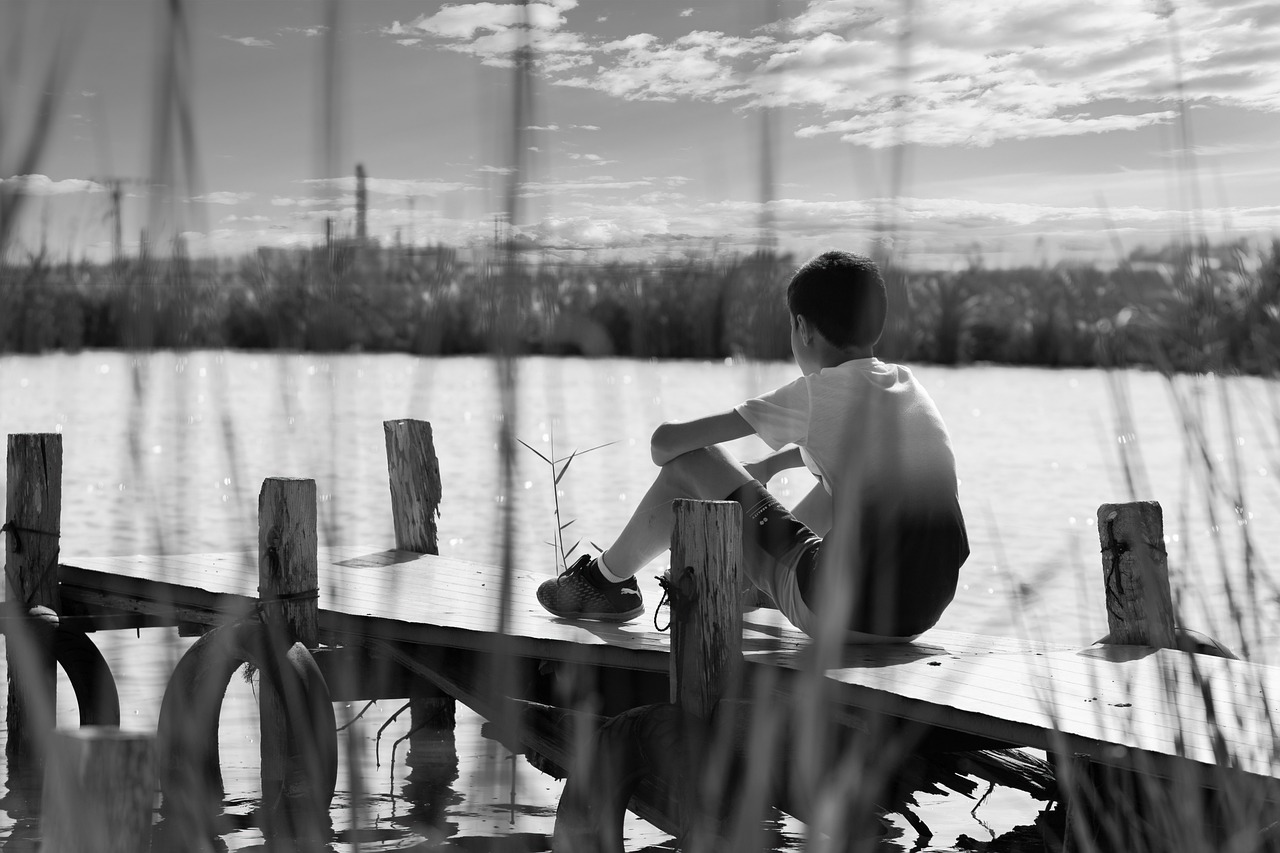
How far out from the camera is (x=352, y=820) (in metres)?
0.94

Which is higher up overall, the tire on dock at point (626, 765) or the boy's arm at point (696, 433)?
the boy's arm at point (696, 433)

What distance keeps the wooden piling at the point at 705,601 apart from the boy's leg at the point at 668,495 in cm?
23

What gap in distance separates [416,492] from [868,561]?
286 cm

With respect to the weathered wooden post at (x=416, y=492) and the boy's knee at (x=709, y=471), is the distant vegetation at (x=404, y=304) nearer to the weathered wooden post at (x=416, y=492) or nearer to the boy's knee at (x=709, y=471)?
the boy's knee at (x=709, y=471)

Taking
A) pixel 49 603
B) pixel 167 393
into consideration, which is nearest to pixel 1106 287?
pixel 167 393

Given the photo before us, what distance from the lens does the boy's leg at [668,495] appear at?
342 cm

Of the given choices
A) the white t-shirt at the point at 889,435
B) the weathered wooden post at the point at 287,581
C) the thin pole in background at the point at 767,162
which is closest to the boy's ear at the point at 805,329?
the white t-shirt at the point at 889,435

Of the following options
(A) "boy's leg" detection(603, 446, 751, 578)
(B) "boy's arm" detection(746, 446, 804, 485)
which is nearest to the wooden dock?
(A) "boy's leg" detection(603, 446, 751, 578)

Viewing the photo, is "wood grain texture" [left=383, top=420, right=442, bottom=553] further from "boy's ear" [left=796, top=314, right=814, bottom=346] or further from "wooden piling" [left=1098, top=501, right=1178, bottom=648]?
"wooden piling" [left=1098, top=501, right=1178, bottom=648]

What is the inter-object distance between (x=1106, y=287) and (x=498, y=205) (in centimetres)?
111

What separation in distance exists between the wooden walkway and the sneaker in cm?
5

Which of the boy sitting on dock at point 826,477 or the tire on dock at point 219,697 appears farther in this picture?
the tire on dock at point 219,697

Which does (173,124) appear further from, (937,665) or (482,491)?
(937,665)

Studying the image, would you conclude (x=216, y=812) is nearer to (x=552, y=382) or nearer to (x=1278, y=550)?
(x=552, y=382)
